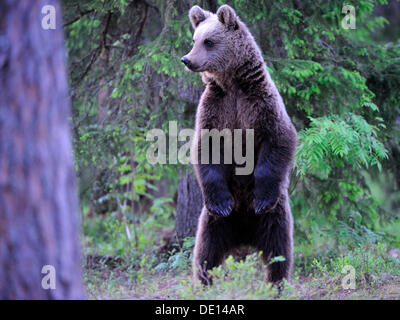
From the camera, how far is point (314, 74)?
6625mm

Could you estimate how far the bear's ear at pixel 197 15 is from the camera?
5.41 m

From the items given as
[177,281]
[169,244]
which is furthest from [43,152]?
[169,244]

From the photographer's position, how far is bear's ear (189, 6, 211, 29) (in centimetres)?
541

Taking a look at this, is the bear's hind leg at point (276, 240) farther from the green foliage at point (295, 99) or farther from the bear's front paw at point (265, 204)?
the green foliage at point (295, 99)

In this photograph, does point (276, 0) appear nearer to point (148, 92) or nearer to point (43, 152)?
point (148, 92)

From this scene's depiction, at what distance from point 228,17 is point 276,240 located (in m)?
2.67

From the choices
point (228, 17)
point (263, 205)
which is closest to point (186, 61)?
point (228, 17)

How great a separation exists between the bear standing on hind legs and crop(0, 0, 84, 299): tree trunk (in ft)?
7.96

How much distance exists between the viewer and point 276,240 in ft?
16.6

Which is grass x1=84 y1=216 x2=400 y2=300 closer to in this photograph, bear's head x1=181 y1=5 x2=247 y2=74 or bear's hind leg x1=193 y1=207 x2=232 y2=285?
bear's hind leg x1=193 y1=207 x2=232 y2=285

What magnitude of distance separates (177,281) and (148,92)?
10.2ft

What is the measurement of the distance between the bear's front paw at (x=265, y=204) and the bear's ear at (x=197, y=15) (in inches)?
92.9

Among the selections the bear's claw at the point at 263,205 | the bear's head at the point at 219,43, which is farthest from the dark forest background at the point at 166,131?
the bear's head at the point at 219,43

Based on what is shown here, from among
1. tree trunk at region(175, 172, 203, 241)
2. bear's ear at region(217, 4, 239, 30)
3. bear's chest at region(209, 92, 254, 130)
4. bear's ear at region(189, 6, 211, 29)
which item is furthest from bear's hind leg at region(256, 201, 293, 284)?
bear's ear at region(189, 6, 211, 29)
